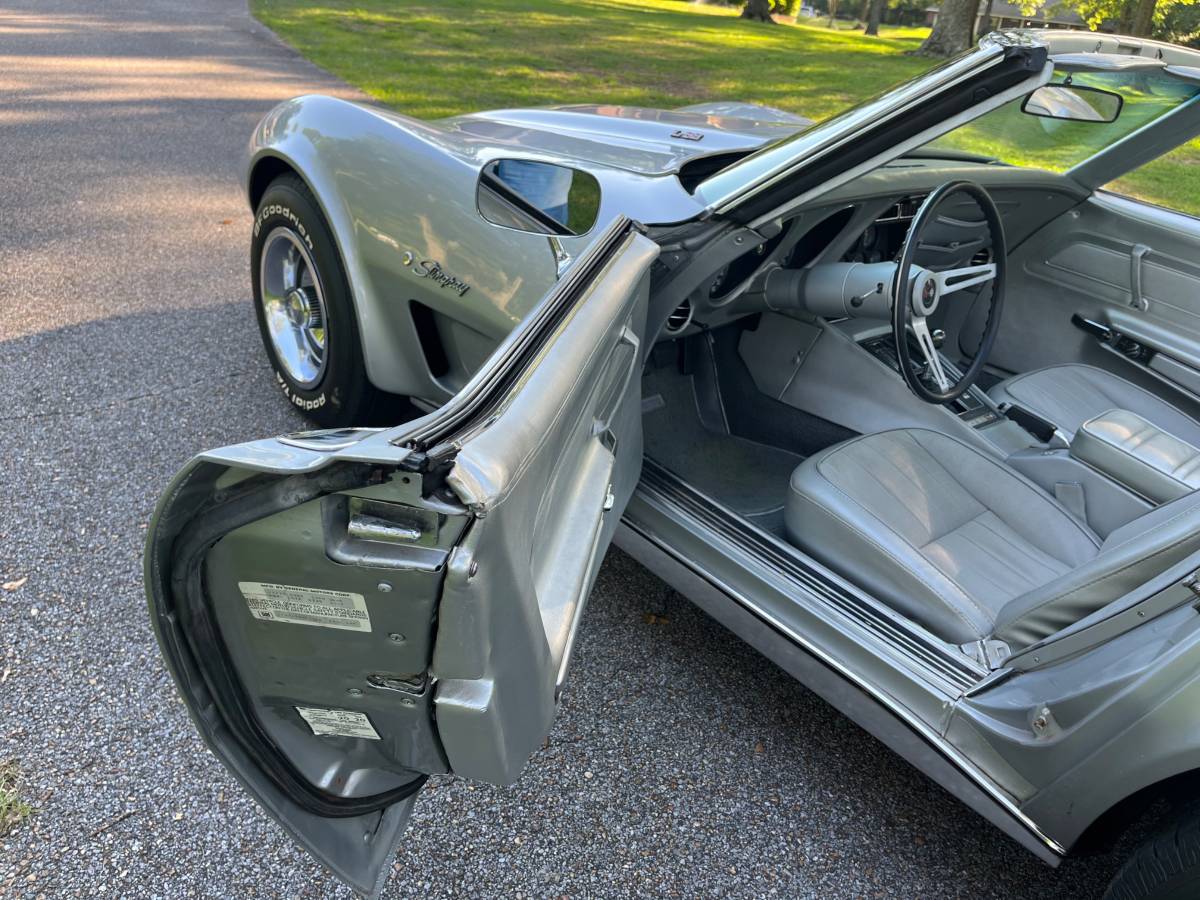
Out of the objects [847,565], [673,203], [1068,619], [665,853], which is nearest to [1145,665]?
[1068,619]

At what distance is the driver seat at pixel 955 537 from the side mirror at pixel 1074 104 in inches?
39.6

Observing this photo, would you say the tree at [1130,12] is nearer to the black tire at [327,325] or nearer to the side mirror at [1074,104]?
the side mirror at [1074,104]

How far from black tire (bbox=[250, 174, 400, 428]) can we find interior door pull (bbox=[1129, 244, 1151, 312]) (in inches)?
114

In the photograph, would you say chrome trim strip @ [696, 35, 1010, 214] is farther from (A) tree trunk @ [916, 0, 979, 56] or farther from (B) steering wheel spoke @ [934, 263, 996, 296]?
(A) tree trunk @ [916, 0, 979, 56]

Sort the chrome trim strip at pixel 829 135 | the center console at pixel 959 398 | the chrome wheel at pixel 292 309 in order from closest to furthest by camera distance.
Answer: the chrome trim strip at pixel 829 135
the center console at pixel 959 398
the chrome wheel at pixel 292 309

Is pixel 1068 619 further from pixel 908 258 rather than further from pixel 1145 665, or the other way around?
pixel 908 258

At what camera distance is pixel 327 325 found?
291 cm

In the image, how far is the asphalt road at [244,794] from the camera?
1.91 meters

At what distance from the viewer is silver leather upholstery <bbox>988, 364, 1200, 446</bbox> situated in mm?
3041

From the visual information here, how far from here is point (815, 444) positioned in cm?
303

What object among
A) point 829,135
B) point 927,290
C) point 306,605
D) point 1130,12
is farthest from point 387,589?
point 1130,12

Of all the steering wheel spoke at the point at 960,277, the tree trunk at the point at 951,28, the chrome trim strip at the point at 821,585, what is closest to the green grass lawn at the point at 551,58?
the tree trunk at the point at 951,28

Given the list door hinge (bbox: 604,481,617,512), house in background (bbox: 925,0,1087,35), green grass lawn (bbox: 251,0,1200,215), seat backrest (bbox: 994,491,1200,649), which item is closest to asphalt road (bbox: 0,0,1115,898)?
seat backrest (bbox: 994,491,1200,649)

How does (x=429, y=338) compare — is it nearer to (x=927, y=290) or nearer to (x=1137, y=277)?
(x=927, y=290)
